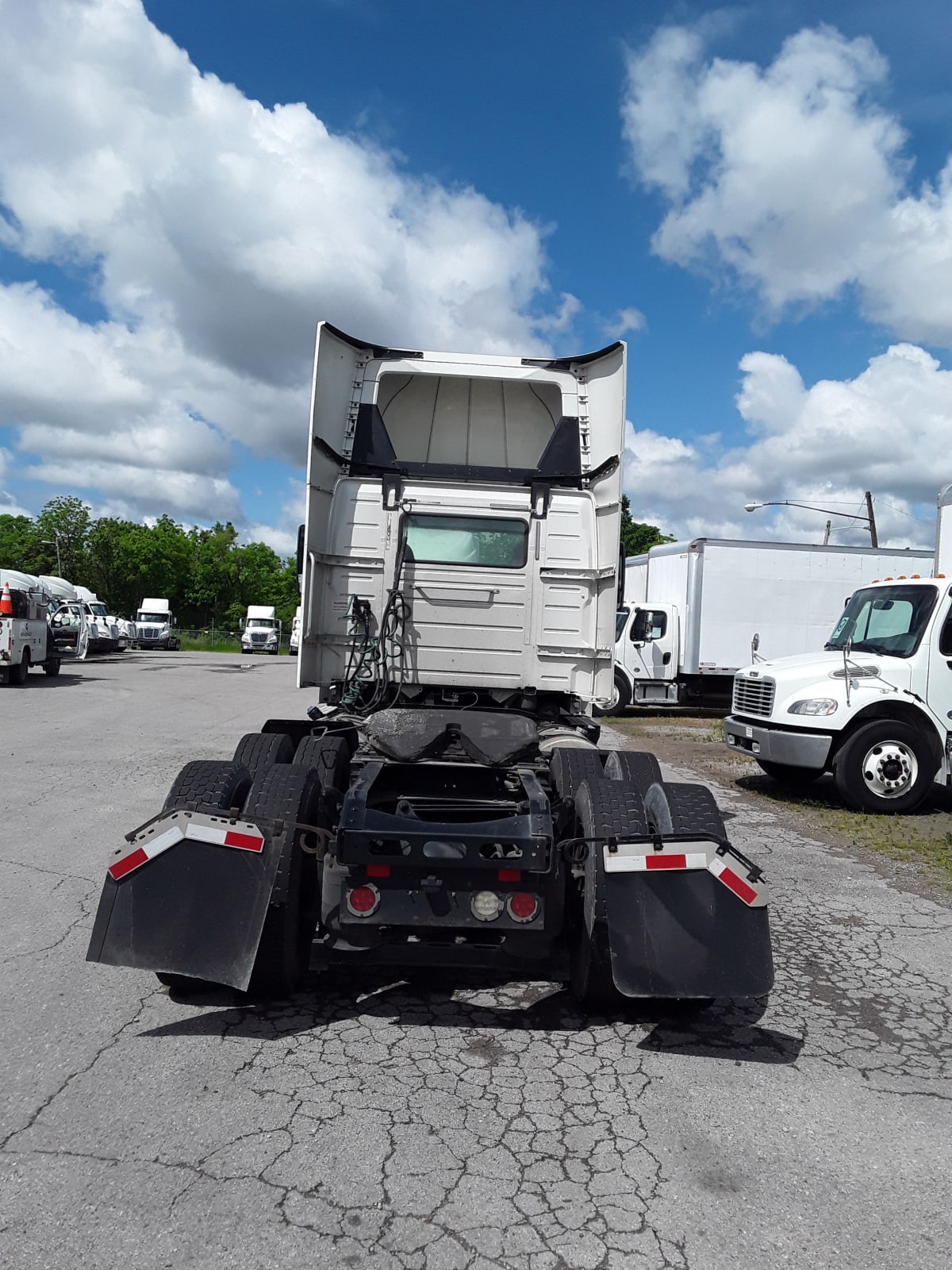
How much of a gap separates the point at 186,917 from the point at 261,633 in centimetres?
5334

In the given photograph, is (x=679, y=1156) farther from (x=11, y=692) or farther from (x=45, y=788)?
(x=11, y=692)

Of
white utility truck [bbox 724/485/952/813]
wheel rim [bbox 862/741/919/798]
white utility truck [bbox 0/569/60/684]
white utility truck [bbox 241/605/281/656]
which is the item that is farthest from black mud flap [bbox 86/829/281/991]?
white utility truck [bbox 241/605/281/656]

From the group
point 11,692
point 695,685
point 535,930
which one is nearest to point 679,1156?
point 535,930

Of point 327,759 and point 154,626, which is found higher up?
point 154,626

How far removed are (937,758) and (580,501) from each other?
540 cm

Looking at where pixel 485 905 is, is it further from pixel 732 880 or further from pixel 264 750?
pixel 264 750

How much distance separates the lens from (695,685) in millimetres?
19812

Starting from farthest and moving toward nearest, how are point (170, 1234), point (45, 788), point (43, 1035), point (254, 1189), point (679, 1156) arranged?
point (45, 788)
point (43, 1035)
point (679, 1156)
point (254, 1189)
point (170, 1234)

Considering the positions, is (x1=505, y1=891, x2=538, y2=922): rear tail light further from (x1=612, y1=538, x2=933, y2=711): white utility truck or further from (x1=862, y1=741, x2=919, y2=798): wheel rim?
(x1=612, y1=538, x2=933, y2=711): white utility truck

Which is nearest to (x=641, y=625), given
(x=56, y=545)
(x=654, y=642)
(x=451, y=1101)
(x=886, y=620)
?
(x=654, y=642)

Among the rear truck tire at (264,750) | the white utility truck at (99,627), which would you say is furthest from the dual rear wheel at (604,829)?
the white utility truck at (99,627)

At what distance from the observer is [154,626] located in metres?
53.1

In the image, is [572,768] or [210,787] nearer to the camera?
[210,787]

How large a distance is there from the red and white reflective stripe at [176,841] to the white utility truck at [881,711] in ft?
24.0
